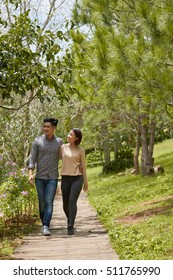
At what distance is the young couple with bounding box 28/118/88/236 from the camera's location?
9.34 m

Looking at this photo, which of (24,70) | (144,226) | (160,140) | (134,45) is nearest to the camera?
(24,70)

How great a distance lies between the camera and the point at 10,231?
1005 centimetres

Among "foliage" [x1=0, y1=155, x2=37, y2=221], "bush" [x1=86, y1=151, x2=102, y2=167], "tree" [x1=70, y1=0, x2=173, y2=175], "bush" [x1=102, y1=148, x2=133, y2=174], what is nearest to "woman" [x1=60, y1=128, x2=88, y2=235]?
"foliage" [x1=0, y1=155, x2=37, y2=221]

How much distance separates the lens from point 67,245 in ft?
27.7

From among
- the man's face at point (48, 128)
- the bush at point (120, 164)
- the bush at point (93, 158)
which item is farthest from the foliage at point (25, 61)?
the bush at point (93, 158)

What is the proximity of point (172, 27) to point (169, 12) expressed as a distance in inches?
10.0

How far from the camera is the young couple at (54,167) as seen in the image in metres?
9.34

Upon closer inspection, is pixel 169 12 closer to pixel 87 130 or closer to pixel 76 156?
pixel 76 156

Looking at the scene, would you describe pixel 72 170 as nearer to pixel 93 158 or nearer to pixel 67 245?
pixel 67 245

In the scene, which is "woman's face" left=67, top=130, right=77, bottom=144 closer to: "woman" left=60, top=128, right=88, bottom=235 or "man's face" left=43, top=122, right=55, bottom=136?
"woman" left=60, top=128, right=88, bottom=235

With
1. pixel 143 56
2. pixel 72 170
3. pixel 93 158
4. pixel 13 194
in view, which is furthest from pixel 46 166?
pixel 93 158

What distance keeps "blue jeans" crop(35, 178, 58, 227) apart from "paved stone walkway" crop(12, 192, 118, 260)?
308 mm

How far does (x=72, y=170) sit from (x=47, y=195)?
1.64 ft
